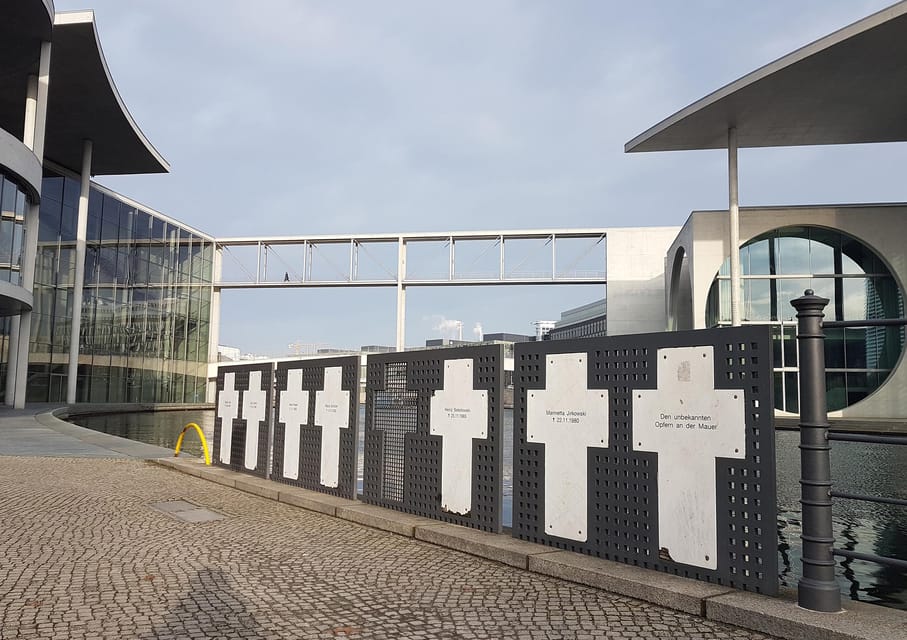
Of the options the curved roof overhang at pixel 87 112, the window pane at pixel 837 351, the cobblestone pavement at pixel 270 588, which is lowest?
the cobblestone pavement at pixel 270 588

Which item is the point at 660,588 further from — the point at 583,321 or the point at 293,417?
the point at 583,321

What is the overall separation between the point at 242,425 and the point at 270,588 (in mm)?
6343

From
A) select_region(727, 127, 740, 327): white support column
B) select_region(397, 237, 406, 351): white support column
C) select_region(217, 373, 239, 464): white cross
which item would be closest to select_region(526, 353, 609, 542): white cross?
select_region(217, 373, 239, 464): white cross

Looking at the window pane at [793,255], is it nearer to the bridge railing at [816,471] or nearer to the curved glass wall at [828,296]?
the curved glass wall at [828,296]

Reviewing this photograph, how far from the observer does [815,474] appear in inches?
170

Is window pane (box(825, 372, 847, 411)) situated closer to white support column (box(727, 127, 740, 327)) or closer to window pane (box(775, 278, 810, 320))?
window pane (box(775, 278, 810, 320))

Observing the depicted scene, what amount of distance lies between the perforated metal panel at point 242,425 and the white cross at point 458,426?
13.0ft

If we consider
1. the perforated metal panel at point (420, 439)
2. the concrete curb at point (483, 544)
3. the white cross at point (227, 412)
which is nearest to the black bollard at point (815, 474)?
the concrete curb at point (483, 544)

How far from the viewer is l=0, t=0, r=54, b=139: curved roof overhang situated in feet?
82.6

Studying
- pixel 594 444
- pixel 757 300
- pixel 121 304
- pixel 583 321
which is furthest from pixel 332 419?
pixel 583 321

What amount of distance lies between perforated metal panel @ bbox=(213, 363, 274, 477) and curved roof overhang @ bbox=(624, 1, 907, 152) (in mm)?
23262

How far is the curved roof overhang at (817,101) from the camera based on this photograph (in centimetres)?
2528

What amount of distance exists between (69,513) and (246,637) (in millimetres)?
5066

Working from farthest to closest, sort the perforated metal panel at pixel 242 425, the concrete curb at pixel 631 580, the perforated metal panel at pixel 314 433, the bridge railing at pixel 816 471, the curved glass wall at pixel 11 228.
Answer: the curved glass wall at pixel 11 228 < the perforated metal panel at pixel 242 425 < the perforated metal panel at pixel 314 433 < the concrete curb at pixel 631 580 < the bridge railing at pixel 816 471
